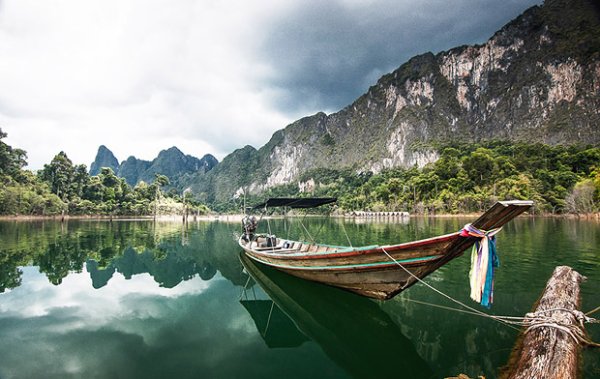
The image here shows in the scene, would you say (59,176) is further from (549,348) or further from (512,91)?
(512,91)

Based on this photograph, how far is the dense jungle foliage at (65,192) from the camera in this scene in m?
55.5

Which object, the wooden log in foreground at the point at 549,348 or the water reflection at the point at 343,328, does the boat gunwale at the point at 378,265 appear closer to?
the water reflection at the point at 343,328

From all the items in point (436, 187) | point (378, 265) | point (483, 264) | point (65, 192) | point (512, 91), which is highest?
point (512, 91)

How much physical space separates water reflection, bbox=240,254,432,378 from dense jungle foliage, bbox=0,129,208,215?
6595 centimetres

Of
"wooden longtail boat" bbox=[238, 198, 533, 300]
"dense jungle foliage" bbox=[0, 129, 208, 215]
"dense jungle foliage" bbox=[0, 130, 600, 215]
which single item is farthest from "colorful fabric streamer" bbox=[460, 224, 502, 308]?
"dense jungle foliage" bbox=[0, 129, 208, 215]

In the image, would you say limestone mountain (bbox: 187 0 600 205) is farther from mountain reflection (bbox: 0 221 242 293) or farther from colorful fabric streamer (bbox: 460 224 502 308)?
colorful fabric streamer (bbox: 460 224 502 308)

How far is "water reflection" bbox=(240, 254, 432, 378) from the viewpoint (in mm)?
4727

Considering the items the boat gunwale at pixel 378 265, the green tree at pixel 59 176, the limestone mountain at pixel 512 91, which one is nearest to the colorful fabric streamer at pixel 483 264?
the boat gunwale at pixel 378 265

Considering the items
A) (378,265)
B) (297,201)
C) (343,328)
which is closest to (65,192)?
(297,201)

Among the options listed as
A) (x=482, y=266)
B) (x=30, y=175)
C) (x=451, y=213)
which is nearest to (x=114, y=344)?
(x=482, y=266)

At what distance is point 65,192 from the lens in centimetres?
6950

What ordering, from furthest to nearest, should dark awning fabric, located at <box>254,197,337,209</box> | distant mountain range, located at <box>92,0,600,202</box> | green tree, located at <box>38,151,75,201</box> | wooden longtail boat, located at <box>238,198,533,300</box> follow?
distant mountain range, located at <box>92,0,600,202</box> → green tree, located at <box>38,151,75,201</box> → dark awning fabric, located at <box>254,197,337,209</box> → wooden longtail boat, located at <box>238,198,533,300</box>

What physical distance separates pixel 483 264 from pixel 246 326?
4952mm

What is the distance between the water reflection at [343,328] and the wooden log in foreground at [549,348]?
1251mm
